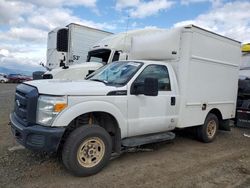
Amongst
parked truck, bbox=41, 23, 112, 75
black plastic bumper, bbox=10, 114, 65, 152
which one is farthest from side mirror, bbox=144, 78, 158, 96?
parked truck, bbox=41, 23, 112, 75

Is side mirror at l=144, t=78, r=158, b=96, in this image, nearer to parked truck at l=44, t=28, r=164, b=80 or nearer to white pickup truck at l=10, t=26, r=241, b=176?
white pickup truck at l=10, t=26, r=241, b=176

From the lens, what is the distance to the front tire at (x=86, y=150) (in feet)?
14.7

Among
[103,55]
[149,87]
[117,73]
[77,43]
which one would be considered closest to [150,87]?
[149,87]

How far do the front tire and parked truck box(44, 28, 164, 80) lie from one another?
431 cm

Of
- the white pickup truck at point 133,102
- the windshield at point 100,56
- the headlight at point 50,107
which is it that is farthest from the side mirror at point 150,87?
the windshield at point 100,56

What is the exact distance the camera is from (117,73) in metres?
5.67

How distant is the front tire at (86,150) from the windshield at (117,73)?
1088mm

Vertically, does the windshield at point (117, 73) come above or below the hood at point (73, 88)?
above

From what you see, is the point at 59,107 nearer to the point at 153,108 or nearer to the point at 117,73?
the point at 117,73

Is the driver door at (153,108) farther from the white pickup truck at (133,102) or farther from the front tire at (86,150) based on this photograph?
the front tire at (86,150)

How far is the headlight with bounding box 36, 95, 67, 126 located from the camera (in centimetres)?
436

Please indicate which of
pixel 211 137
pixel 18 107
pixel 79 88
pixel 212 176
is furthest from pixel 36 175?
pixel 211 137

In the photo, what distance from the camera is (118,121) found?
509cm

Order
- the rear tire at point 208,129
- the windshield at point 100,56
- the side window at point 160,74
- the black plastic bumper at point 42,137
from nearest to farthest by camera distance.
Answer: the black plastic bumper at point 42,137, the side window at point 160,74, the rear tire at point 208,129, the windshield at point 100,56
